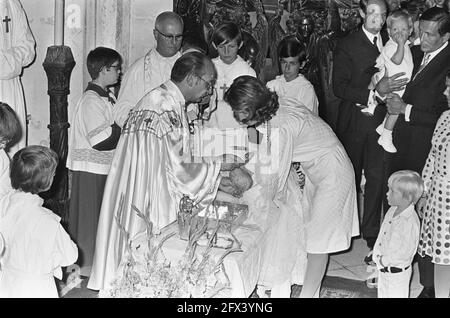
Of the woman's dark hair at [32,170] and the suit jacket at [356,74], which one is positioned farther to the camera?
the suit jacket at [356,74]

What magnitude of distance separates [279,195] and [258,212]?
294 millimetres

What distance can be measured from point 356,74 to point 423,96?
66 cm

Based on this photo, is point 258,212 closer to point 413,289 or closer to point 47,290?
point 47,290

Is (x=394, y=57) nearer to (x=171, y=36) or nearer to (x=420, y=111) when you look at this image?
(x=420, y=111)

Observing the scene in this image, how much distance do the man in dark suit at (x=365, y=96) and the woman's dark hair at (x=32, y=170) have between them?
2.81 metres

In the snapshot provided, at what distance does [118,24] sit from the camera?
7277 mm

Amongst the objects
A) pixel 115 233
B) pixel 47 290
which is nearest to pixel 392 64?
pixel 115 233

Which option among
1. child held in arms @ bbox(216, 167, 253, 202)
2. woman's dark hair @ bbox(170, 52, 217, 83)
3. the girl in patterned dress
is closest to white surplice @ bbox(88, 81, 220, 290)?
woman's dark hair @ bbox(170, 52, 217, 83)

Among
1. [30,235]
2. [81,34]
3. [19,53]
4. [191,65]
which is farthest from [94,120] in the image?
[30,235]

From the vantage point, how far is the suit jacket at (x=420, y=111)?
6.08 meters

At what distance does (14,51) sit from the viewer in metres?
6.14

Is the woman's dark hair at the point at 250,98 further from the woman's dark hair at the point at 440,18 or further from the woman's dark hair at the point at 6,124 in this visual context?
the woman's dark hair at the point at 440,18

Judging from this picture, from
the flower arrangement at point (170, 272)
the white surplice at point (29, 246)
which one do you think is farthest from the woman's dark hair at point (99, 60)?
Answer: the flower arrangement at point (170, 272)

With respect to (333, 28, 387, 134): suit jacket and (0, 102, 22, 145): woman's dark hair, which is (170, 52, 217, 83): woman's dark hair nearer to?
(0, 102, 22, 145): woman's dark hair
